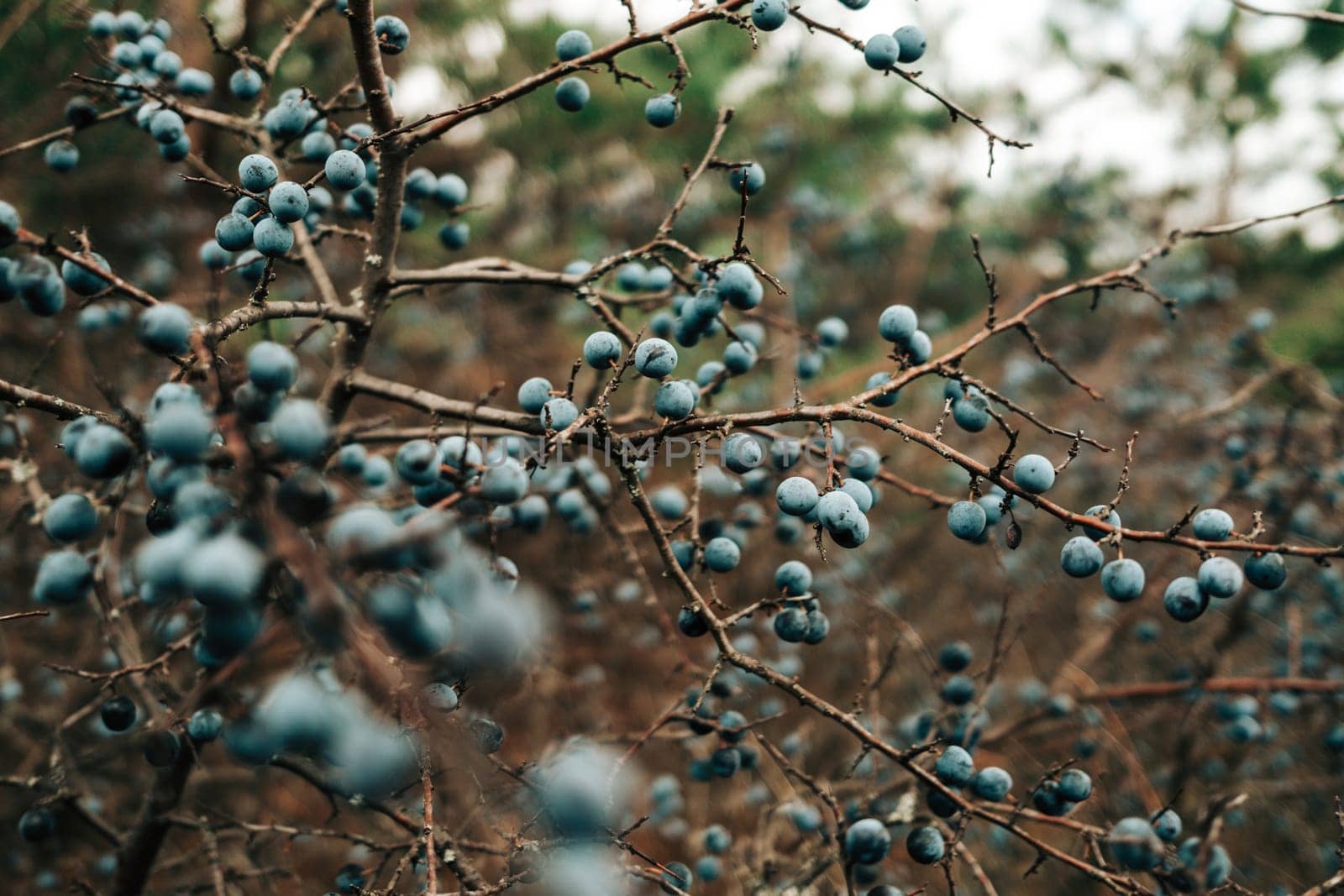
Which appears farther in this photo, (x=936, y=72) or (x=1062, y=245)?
(x=1062, y=245)

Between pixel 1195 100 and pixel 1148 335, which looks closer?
pixel 1148 335

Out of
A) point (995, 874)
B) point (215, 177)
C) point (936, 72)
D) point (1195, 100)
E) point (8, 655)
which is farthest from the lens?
point (1195, 100)

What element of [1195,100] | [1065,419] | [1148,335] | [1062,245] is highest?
[1195,100]

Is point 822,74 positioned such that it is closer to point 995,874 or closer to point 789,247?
point 789,247

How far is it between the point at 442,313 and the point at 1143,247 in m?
5.36

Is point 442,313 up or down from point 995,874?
up

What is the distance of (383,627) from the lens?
3.12ft

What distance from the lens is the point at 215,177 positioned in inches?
84.9

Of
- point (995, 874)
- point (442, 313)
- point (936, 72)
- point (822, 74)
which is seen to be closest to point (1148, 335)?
point (936, 72)

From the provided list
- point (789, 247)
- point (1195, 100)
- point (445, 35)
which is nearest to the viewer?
point (445, 35)

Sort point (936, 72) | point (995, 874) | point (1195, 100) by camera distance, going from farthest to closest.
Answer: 1. point (1195, 100)
2. point (936, 72)
3. point (995, 874)

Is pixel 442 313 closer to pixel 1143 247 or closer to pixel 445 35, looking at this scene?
pixel 445 35

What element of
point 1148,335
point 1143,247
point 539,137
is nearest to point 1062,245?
point 1143,247

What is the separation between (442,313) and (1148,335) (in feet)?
16.4
